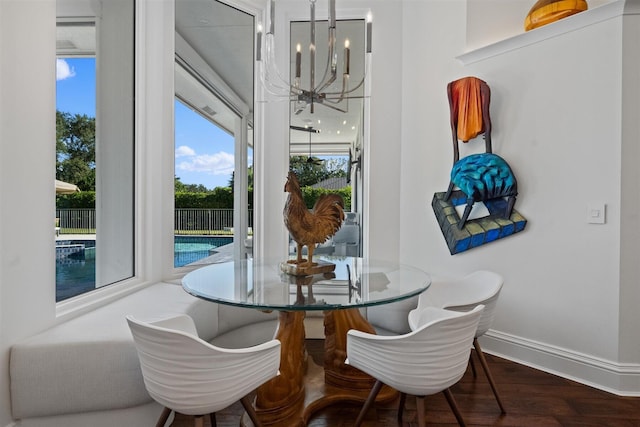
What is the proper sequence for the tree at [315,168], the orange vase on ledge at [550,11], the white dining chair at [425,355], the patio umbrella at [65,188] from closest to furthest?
the white dining chair at [425,355] → the patio umbrella at [65,188] → the orange vase on ledge at [550,11] → the tree at [315,168]

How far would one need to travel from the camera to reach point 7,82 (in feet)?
4.81

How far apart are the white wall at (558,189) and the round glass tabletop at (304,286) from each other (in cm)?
109

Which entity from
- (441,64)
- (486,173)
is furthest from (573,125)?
(441,64)

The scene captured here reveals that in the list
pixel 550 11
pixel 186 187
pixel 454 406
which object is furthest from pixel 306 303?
pixel 550 11

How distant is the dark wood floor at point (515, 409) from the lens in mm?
1844

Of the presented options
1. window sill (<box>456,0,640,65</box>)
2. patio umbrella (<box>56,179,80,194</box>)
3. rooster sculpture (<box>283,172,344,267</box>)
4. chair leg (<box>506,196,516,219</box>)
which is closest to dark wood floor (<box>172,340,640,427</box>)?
rooster sculpture (<box>283,172,344,267</box>)

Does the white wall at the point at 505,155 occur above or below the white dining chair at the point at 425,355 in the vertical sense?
above

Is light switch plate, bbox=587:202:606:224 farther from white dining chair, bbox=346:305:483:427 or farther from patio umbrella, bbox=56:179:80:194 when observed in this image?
patio umbrella, bbox=56:179:80:194

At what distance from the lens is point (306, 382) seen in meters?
2.15

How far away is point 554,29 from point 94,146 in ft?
10.6

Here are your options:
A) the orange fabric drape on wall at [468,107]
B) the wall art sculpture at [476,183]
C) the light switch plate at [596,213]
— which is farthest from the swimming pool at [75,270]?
the light switch plate at [596,213]

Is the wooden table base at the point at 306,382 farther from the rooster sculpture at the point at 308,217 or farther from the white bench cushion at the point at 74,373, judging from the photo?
the white bench cushion at the point at 74,373

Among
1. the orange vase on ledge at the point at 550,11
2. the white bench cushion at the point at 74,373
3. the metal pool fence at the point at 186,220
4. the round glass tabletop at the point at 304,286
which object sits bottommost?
the white bench cushion at the point at 74,373

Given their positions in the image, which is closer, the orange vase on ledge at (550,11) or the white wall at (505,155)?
the white wall at (505,155)
